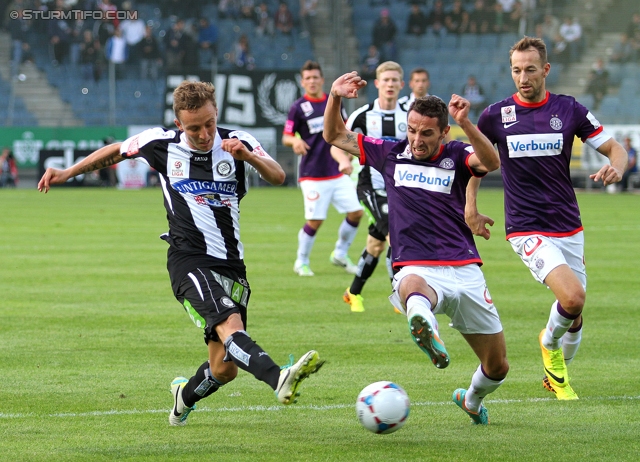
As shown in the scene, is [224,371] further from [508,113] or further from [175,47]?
[175,47]

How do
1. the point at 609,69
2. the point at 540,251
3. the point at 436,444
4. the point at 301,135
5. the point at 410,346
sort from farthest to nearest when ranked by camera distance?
the point at 609,69
the point at 301,135
the point at 410,346
the point at 540,251
the point at 436,444

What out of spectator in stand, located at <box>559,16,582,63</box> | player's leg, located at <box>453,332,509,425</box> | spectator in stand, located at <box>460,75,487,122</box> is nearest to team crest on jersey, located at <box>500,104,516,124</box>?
player's leg, located at <box>453,332,509,425</box>

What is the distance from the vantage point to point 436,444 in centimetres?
544

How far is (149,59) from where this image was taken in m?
39.0

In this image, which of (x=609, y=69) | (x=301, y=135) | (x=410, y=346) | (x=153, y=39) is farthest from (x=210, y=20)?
(x=410, y=346)

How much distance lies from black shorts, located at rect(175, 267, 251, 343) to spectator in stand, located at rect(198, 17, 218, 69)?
113 feet

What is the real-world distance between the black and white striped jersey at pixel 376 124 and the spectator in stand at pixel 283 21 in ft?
97.7

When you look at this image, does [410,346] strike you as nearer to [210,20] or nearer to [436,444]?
[436,444]

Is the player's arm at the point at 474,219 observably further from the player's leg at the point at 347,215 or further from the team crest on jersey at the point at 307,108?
the team crest on jersey at the point at 307,108

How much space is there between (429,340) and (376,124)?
5945mm

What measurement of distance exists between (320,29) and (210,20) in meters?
4.44

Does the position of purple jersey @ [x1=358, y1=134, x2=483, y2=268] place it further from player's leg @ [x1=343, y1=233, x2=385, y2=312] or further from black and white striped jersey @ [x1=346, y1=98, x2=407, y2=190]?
black and white striped jersey @ [x1=346, y1=98, x2=407, y2=190]

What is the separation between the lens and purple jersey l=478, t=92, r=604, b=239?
6855 mm

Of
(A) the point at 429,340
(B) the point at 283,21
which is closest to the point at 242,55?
(B) the point at 283,21
